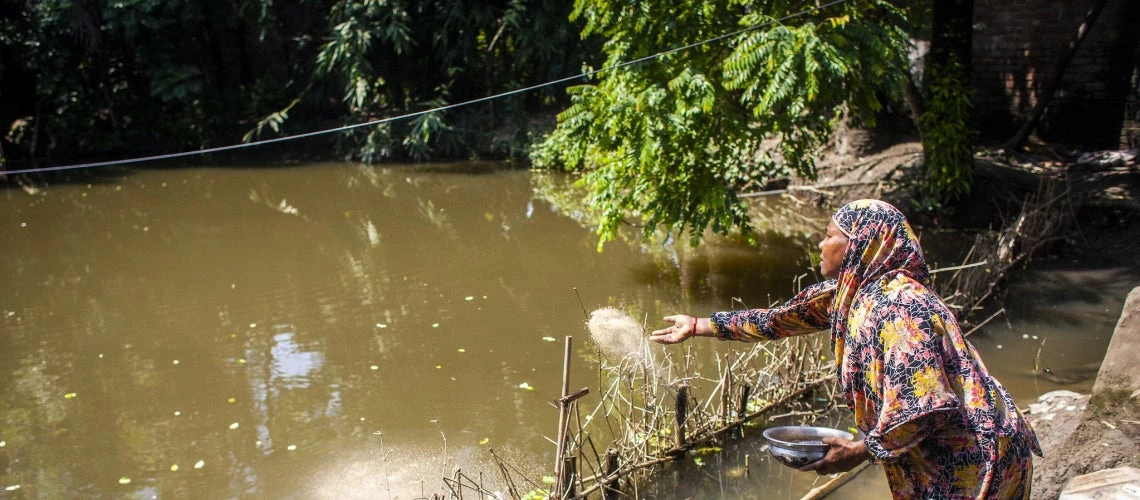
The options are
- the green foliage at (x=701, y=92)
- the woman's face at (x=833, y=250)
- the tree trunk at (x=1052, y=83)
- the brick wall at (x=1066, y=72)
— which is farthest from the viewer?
the brick wall at (x=1066, y=72)

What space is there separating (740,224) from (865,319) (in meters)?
5.51

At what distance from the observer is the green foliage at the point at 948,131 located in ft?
29.9

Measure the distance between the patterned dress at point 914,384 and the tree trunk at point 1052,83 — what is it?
10.0 m

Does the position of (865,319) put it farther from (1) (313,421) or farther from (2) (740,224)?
(2) (740,224)

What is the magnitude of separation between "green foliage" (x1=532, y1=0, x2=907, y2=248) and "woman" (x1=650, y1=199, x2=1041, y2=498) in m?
4.59

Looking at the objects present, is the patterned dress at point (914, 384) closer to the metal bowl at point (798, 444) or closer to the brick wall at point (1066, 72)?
A: the metal bowl at point (798, 444)

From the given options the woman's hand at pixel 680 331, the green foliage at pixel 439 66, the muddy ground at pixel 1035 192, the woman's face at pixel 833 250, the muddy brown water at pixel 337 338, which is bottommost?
the muddy brown water at pixel 337 338

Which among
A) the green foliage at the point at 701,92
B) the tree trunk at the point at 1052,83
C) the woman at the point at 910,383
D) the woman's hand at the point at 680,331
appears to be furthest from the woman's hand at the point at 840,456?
the tree trunk at the point at 1052,83

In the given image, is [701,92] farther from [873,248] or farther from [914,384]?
[914,384]

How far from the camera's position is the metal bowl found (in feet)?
8.82

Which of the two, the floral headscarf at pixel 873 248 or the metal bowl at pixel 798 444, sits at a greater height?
the floral headscarf at pixel 873 248

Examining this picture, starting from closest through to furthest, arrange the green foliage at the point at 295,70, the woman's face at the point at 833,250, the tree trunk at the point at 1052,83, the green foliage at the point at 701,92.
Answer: the woman's face at the point at 833,250 → the green foliage at the point at 701,92 → the tree trunk at the point at 1052,83 → the green foliage at the point at 295,70

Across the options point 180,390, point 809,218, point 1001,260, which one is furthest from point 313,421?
point 809,218

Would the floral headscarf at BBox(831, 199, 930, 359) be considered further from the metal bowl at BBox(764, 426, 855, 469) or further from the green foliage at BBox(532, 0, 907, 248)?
the green foliage at BBox(532, 0, 907, 248)
